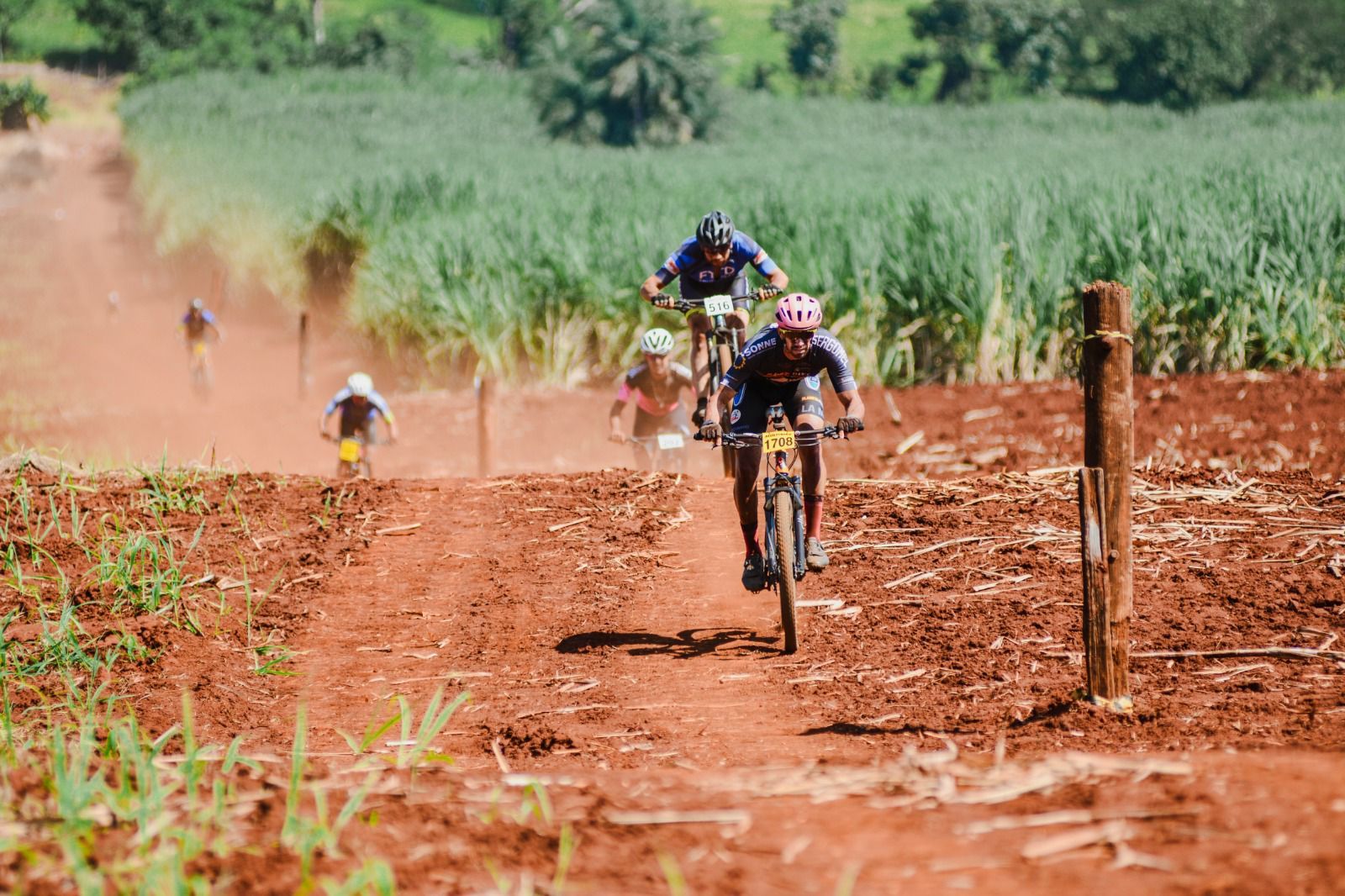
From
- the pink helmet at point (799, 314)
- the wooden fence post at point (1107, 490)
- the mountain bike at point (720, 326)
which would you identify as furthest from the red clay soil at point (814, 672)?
the pink helmet at point (799, 314)

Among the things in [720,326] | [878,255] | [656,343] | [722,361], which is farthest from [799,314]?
[878,255]

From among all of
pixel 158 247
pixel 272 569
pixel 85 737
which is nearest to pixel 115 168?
pixel 158 247

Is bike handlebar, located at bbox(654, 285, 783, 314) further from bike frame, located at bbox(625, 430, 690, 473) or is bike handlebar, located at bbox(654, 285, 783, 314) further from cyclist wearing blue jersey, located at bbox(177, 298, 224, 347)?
cyclist wearing blue jersey, located at bbox(177, 298, 224, 347)

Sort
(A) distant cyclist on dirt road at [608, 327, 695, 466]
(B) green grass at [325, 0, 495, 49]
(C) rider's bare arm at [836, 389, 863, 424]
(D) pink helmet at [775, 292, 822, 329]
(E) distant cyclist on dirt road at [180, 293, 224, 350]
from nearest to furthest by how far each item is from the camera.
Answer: (D) pink helmet at [775, 292, 822, 329], (C) rider's bare arm at [836, 389, 863, 424], (A) distant cyclist on dirt road at [608, 327, 695, 466], (E) distant cyclist on dirt road at [180, 293, 224, 350], (B) green grass at [325, 0, 495, 49]

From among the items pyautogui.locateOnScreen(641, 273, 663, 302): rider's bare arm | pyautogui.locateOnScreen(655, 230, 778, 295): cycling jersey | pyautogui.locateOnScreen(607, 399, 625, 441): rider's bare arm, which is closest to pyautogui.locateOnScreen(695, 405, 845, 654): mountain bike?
pyautogui.locateOnScreen(641, 273, 663, 302): rider's bare arm

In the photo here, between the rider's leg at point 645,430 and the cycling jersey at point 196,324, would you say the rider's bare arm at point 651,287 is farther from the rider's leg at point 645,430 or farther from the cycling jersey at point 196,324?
the cycling jersey at point 196,324

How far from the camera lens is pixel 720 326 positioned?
31.2 ft

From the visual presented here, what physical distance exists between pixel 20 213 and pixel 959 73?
2083 inches

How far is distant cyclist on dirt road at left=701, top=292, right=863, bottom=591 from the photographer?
22.1 feet

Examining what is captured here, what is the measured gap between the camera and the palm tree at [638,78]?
5431 centimetres

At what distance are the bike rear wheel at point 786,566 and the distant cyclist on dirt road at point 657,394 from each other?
4.33 meters

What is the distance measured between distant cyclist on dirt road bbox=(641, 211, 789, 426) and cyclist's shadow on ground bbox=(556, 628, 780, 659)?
8.80 feet

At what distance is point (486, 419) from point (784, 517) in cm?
624

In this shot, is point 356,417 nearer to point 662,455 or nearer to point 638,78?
point 662,455
